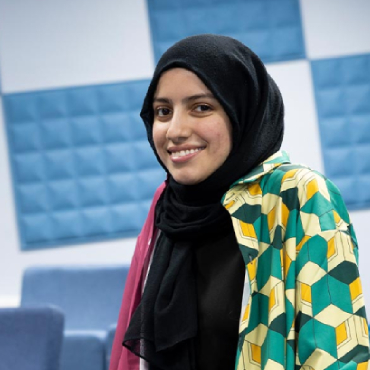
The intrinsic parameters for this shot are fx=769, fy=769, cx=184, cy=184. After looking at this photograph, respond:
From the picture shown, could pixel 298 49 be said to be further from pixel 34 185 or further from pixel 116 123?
pixel 34 185

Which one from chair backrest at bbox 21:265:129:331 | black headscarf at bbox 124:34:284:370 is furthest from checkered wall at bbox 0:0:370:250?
black headscarf at bbox 124:34:284:370

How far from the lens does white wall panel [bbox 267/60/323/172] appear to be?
4852mm

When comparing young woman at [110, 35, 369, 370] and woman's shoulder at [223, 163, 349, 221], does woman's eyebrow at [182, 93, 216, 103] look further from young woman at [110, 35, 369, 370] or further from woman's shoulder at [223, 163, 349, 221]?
woman's shoulder at [223, 163, 349, 221]

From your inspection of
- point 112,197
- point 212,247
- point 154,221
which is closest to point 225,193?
point 212,247

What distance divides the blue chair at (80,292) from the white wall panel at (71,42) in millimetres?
1349

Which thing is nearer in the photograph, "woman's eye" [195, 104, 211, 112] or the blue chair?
"woman's eye" [195, 104, 211, 112]

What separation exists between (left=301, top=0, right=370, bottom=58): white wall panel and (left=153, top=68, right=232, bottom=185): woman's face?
3660 mm

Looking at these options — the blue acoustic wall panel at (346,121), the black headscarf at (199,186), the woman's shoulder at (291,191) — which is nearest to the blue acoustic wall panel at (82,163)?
the blue acoustic wall panel at (346,121)

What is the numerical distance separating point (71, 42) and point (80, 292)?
167 centimetres

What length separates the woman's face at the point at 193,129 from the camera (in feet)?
4.47

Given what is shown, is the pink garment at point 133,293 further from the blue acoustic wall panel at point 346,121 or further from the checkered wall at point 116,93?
the blue acoustic wall panel at point 346,121

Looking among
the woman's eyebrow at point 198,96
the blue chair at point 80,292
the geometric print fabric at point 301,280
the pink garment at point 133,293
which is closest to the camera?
the geometric print fabric at point 301,280

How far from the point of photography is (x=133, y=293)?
1530 millimetres

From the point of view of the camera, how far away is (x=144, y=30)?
4828 mm
